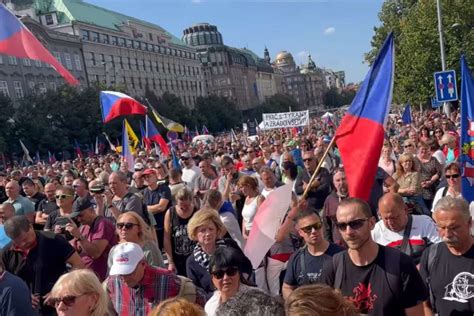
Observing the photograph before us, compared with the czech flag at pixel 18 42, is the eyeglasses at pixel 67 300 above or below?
below

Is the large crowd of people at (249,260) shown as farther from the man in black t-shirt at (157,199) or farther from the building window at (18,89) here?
the building window at (18,89)

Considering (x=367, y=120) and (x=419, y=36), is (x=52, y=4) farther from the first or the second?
(x=367, y=120)

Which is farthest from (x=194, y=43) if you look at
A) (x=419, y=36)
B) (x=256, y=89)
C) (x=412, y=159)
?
(x=412, y=159)

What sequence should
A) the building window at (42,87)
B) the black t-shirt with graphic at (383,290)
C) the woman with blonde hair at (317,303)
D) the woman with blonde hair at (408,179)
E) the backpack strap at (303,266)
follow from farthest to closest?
the building window at (42,87), the woman with blonde hair at (408,179), the backpack strap at (303,266), the black t-shirt with graphic at (383,290), the woman with blonde hair at (317,303)

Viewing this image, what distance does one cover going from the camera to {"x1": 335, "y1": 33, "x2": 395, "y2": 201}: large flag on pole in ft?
15.1

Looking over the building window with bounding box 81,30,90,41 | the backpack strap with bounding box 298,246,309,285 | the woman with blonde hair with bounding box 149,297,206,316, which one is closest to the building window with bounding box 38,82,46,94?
the building window with bounding box 81,30,90,41

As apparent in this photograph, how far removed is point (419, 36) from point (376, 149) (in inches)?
1289

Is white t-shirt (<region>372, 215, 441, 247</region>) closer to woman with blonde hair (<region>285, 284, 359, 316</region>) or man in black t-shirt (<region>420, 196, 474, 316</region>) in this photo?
man in black t-shirt (<region>420, 196, 474, 316</region>)

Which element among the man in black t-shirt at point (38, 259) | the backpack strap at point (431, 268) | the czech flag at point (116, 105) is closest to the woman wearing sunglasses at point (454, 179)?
the backpack strap at point (431, 268)

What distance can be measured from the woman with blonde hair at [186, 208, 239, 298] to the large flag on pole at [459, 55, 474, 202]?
245 centimetres

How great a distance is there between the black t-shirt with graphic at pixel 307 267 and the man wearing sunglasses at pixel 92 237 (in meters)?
1.91

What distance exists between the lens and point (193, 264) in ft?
15.1

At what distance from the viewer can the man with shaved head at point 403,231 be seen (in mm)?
4195

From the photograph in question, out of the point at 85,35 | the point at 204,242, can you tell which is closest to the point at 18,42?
the point at 204,242
